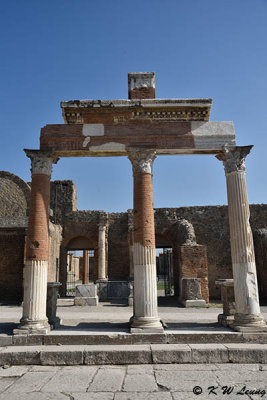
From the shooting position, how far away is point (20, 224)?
14.7 metres

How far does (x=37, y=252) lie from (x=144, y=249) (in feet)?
7.59

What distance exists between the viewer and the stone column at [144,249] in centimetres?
627

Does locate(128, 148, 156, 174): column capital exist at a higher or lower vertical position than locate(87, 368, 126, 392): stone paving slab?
higher

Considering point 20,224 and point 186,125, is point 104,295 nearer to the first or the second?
point 20,224

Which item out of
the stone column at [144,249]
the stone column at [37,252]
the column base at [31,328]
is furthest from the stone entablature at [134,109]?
the column base at [31,328]

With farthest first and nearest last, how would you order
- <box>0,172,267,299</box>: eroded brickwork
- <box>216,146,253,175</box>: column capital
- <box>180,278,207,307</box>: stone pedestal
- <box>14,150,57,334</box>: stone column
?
1. <box>0,172,267,299</box>: eroded brickwork
2. <box>180,278,207,307</box>: stone pedestal
3. <box>216,146,253,175</box>: column capital
4. <box>14,150,57,334</box>: stone column

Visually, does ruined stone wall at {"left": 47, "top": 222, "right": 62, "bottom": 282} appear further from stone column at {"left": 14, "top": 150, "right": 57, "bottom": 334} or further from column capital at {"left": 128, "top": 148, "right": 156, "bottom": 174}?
column capital at {"left": 128, "top": 148, "right": 156, "bottom": 174}

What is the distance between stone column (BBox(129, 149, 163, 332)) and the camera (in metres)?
6.27

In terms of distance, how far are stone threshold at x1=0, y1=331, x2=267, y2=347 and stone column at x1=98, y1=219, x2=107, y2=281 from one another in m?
11.1

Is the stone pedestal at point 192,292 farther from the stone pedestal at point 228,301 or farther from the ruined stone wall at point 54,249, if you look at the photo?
the ruined stone wall at point 54,249

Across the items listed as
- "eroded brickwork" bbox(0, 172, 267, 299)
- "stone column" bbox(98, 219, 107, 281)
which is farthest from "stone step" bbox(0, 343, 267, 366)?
"stone column" bbox(98, 219, 107, 281)

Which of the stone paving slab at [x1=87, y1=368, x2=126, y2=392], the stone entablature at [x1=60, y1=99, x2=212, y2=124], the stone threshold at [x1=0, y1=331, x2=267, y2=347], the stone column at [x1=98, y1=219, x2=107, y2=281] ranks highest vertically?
the stone entablature at [x1=60, y1=99, x2=212, y2=124]

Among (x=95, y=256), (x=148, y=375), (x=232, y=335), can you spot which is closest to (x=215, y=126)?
(x=232, y=335)

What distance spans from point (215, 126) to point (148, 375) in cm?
546
